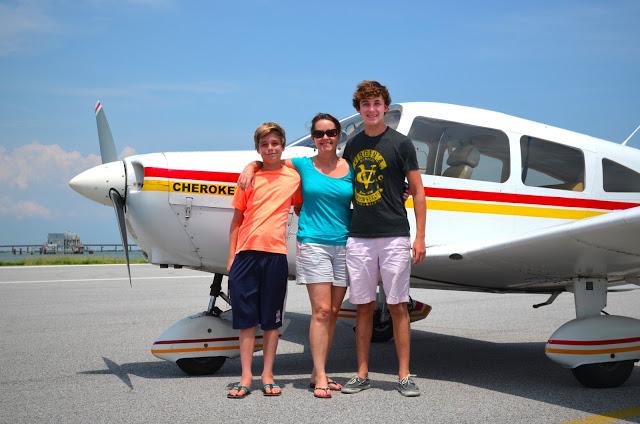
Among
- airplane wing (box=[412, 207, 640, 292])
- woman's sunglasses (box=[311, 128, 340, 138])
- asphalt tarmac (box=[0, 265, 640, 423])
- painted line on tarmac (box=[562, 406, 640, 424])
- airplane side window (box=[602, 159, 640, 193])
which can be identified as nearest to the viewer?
painted line on tarmac (box=[562, 406, 640, 424])

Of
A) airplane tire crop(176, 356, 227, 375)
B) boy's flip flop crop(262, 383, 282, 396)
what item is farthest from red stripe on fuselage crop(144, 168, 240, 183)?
boy's flip flop crop(262, 383, 282, 396)

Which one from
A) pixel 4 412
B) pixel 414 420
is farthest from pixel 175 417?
pixel 414 420

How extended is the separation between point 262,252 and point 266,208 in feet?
0.99

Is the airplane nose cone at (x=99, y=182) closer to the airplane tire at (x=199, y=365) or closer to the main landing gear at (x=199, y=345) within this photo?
the main landing gear at (x=199, y=345)

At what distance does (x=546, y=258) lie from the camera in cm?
485

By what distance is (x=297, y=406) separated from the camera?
13.6 feet

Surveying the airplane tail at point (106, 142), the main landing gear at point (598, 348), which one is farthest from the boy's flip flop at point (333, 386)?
the airplane tail at point (106, 142)

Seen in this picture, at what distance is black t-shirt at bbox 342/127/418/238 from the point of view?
14.5 feet

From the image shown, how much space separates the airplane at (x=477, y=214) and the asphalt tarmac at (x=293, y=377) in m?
0.35

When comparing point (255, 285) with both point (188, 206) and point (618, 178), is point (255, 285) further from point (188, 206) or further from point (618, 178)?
point (618, 178)

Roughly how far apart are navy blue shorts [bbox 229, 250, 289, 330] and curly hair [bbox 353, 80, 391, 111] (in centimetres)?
121

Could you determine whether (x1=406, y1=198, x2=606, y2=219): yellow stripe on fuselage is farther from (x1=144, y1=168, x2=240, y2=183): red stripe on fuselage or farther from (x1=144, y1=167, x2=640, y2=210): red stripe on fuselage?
(x1=144, y1=168, x2=240, y2=183): red stripe on fuselage

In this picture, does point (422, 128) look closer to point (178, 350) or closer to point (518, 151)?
point (518, 151)

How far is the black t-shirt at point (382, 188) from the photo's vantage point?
4430 millimetres
